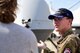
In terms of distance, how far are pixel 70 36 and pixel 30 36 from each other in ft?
3.56

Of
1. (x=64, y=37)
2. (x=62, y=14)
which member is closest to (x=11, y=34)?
(x=64, y=37)

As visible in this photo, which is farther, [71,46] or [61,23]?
[61,23]

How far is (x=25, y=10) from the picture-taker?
5.50 meters

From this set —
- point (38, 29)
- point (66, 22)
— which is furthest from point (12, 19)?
point (38, 29)

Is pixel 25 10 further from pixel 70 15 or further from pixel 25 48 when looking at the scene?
pixel 25 48

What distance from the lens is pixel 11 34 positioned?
1937 millimetres

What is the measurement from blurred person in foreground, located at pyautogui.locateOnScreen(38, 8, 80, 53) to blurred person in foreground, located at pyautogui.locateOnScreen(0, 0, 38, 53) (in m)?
1.00

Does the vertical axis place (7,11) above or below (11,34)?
above

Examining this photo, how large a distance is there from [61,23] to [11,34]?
1.39m

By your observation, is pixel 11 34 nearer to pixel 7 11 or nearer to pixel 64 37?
Answer: pixel 7 11

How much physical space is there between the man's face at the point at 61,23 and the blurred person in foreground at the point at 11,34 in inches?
48.6

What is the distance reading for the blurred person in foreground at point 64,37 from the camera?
294 cm

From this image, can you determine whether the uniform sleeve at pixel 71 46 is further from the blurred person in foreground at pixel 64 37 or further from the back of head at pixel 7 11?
the back of head at pixel 7 11

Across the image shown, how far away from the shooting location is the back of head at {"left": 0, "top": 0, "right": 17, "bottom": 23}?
6.38 feet
